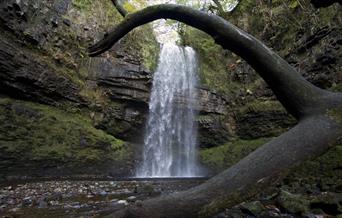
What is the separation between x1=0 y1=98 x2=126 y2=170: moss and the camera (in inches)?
305

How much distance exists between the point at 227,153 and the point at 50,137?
6.72 meters

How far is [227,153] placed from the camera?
11.4 meters

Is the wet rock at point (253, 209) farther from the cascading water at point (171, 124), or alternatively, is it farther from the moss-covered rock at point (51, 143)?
the cascading water at point (171, 124)

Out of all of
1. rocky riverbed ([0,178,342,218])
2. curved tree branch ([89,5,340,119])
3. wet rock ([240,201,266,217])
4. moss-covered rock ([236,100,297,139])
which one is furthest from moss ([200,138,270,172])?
curved tree branch ([89,5,340,119])

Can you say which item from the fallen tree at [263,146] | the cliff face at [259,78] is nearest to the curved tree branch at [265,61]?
the fallen tree at [263,146]

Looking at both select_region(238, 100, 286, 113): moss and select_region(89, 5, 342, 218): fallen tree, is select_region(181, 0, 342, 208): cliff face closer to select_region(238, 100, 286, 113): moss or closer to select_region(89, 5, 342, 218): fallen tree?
select_region(238, 100, 286, 113): moss

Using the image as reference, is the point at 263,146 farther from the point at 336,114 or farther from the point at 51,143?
the point at 51,143

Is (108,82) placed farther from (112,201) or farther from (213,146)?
(112,201)

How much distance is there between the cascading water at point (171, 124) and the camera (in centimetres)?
1123

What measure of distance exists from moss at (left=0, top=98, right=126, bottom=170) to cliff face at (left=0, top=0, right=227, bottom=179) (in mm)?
27

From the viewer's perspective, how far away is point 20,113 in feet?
26.5


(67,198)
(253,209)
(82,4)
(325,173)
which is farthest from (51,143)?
(325,173)

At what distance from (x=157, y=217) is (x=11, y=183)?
6.54 m

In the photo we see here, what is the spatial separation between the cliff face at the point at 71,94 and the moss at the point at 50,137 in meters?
0.03
